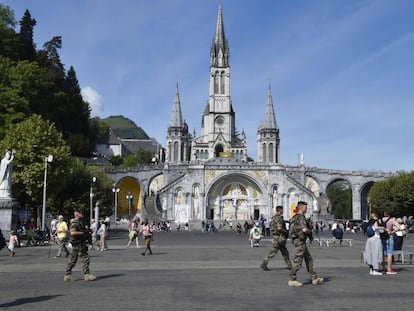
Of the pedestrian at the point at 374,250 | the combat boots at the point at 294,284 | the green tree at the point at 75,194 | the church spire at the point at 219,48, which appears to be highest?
the church spire at the point at 219,48

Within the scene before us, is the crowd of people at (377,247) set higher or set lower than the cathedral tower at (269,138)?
lower

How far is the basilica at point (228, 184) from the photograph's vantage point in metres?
64.2

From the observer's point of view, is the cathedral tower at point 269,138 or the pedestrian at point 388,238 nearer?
the pedestrian at point 388,238

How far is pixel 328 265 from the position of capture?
1366 cm

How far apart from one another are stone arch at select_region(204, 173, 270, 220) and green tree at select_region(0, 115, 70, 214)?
1353 inches

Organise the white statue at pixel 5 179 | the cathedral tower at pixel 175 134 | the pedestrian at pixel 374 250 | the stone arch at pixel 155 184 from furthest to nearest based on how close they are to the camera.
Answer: the cathedral tower at pixel 175 134, the stone arch at pixel 155 184, the white statue at pixel 5 179, the pedestrian at pixel 374 250

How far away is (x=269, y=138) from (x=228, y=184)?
40.5 feet

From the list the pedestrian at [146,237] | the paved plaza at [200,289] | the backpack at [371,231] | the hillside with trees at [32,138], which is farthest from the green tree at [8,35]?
the backpack at [371,231]

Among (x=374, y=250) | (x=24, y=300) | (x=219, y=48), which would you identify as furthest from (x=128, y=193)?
(x=24, y=300)

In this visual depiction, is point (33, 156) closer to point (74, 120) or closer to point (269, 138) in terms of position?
point (74, 120)

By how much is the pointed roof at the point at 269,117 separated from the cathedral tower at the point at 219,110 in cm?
1575

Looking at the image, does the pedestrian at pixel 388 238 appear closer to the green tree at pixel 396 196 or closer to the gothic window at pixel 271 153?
the green tree at pixel 396 196

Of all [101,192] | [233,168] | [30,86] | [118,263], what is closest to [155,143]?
[233,168]

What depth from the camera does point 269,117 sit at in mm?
75875
